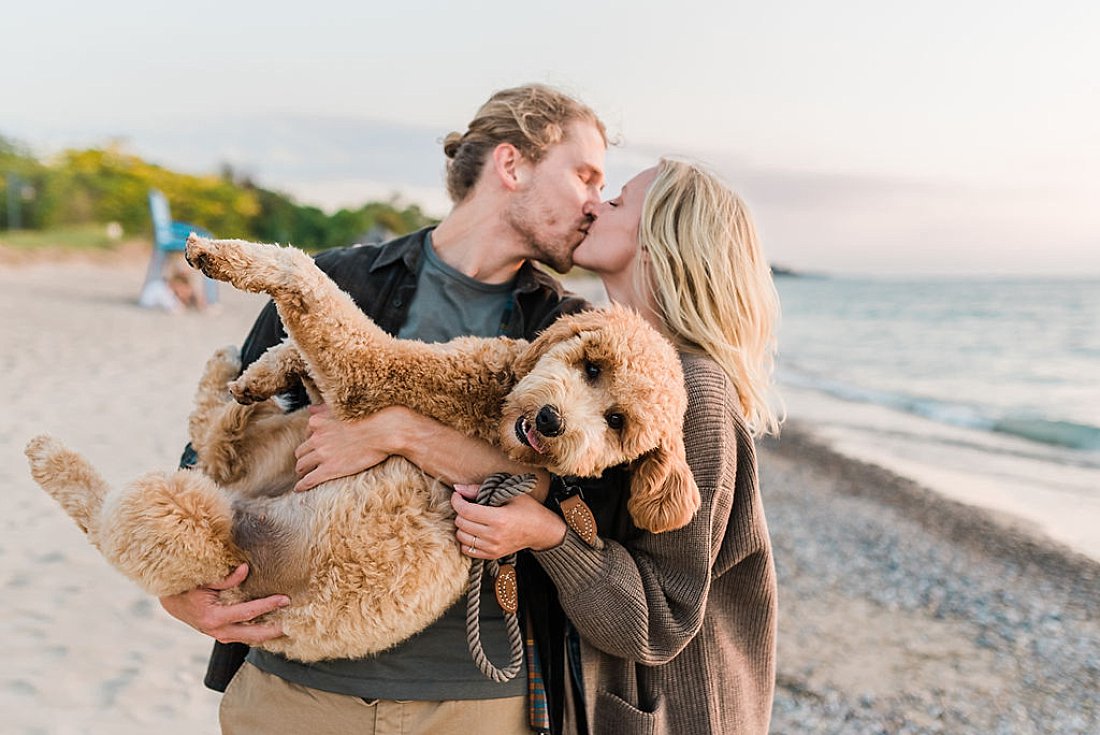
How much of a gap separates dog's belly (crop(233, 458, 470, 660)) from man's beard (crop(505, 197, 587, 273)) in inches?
49.2

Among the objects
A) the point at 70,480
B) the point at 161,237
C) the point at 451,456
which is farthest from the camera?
the point at 161,237

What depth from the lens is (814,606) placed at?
7.37 metres

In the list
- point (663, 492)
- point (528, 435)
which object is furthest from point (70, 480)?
point (663, 492)

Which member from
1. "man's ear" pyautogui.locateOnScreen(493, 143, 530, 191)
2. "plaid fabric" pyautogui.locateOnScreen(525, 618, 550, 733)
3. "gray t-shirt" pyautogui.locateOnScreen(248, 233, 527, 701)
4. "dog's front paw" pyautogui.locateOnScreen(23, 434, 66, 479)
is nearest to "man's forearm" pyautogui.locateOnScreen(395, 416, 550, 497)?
"gray t-shirt" pyautogui.locateOnScreen(248, 233, 527, 701)

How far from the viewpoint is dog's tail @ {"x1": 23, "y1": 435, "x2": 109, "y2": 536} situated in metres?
2.55

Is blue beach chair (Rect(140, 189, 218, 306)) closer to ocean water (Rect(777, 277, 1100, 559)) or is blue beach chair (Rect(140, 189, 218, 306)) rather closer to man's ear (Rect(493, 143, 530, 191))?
ocean water (Rect(777, 277, 1100, 559))

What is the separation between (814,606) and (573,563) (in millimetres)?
5684

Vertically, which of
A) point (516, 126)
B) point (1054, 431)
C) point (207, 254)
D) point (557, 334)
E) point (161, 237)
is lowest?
point (161, 237)

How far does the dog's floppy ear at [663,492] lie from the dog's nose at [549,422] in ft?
0.84

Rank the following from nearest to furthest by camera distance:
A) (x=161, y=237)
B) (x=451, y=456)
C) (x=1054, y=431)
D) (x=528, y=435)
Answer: (x=528, y=435), (x=451, y=456), (x=1054, y=431), (x=161, y=237)

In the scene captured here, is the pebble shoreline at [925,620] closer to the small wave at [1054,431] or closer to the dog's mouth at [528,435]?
the dog's mouth at [528,435]

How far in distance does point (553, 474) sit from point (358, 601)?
2.05ft

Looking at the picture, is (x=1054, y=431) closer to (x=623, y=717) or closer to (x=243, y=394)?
(x=623, y=717)

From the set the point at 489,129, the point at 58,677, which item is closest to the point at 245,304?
the point at 58,677
